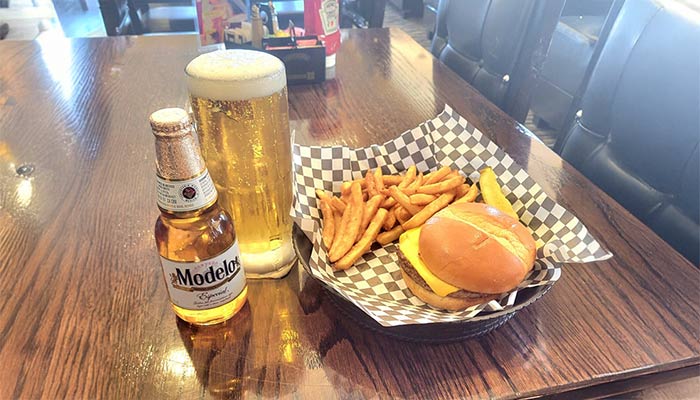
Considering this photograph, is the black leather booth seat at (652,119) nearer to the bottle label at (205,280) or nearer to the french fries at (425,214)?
the french fries at (425,214)

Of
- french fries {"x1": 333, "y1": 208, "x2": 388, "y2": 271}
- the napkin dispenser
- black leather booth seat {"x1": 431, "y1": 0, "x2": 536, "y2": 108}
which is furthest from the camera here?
black leather booth seat {"x1": 431, "y1": 0, "x2": 536, "y2": 108}

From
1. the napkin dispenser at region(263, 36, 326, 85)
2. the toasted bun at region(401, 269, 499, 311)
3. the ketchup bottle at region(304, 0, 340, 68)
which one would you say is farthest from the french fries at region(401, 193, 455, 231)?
the ketchup bottle at region(304, 0, 340, 68)

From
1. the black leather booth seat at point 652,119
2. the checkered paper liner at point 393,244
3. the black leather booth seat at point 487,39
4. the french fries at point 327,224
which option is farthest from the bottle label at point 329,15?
the french fries at point 327,224

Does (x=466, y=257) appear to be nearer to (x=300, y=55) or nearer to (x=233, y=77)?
(x=233, y=77)


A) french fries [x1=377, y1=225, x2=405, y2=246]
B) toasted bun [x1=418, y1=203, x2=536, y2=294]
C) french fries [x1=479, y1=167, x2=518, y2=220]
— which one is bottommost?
french fries [x1=377, y1=225, x2=405, y2=246]

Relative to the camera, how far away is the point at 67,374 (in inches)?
25.8

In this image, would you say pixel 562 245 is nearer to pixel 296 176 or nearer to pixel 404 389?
pixel 404 389

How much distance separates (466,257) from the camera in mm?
708

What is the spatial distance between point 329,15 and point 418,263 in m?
1.15

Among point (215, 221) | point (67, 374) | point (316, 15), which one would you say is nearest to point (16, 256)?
point (67, 374)

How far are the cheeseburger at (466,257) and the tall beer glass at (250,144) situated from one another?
224 mm

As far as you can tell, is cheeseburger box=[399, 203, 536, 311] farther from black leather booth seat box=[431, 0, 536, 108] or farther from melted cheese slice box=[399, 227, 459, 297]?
black leather booth seat box=[431, 0, 536, 108]

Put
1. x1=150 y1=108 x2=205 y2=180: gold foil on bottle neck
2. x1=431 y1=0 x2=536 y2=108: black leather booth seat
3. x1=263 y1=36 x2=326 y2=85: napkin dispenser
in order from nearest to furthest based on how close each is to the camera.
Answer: x1=150 y1=108 x2=205 y2=180: gold foil on bottle neck < x1=263 y1=36 x2=326 y2=85: napkin dispenser < x1=431 y1=0 x2=536 y2=108: black leather booth seat

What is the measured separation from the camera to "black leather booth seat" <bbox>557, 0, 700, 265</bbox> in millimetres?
1055
